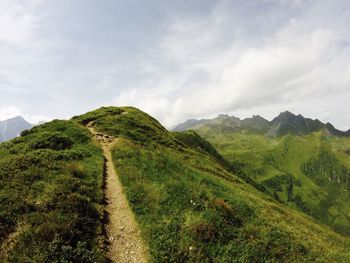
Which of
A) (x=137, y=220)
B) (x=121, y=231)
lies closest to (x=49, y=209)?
(x=121, y=231)

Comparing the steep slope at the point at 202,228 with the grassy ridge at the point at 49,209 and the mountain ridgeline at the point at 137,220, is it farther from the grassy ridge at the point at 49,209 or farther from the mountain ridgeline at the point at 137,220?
the grassy ridge at the point at 49,209

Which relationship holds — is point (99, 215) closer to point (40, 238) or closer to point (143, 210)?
point (143, 210)

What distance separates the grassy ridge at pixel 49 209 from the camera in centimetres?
1322

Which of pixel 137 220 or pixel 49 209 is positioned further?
pixel 137 220

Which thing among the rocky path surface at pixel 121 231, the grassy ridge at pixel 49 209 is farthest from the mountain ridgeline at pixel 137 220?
the rocky path surface at pixel 121 231

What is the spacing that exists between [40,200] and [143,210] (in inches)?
245

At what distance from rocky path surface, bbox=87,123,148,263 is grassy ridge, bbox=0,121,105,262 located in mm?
750

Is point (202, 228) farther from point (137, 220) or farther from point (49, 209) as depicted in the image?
point (49, 209)

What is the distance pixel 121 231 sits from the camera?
55.2 ft

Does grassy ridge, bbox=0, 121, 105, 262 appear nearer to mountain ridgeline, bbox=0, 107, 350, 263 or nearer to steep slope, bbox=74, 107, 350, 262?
mountain ridgeline, bbox=0, 107, 350, 263

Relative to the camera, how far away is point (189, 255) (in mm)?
14844

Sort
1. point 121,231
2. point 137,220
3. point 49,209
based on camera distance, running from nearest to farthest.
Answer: point 49,209, point 121,231, point 137,220

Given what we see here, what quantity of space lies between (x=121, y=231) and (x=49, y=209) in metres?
4.23

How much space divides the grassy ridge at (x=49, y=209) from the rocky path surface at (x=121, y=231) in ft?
2.46
